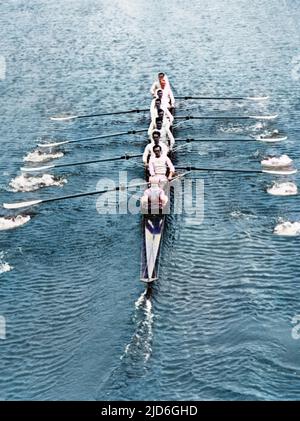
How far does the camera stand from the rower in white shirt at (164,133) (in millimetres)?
35219

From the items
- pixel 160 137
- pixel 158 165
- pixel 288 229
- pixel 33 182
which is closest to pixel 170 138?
pixel 160 137

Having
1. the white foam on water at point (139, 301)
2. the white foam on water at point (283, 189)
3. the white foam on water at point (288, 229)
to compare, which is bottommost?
the white foam on water at point (139, 301)

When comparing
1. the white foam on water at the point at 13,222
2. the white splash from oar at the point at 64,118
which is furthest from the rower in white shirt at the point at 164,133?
the white foam on water at the point at 13,222

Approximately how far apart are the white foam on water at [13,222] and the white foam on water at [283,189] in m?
11.7

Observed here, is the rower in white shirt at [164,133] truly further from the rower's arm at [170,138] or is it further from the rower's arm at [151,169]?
the rower's arm at [151,169]

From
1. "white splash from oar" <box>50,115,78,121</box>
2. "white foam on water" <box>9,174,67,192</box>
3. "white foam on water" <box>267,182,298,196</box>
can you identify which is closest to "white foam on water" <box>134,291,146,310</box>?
"white foam on water" <box>267,182,298,196</box>

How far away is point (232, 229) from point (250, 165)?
7161 millimetres

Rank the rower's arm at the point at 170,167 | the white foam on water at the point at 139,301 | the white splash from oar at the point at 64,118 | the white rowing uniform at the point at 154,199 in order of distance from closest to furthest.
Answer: the white foam on water at the point at 139,301, the white rowing uniform at the point at 154,199, the rower's arm at the point at 170,167, the white splash from oar at the point at 64,118

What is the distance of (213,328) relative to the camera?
2223 cm

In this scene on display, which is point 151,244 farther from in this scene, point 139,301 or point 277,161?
point 277,161

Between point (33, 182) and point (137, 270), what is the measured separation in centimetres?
1097

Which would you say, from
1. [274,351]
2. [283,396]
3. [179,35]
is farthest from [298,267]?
[179,35]

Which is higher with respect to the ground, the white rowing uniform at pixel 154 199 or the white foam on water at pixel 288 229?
the white rowing uniform at pixel 154 199
